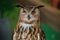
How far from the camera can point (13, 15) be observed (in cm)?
296

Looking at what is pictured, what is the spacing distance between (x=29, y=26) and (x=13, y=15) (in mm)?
190

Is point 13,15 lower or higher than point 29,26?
higher

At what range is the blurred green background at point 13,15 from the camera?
9.67 feet

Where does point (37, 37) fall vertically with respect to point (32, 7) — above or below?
below

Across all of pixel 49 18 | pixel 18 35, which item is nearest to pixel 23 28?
pixel 18 35

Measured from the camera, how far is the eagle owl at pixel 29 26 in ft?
9.43

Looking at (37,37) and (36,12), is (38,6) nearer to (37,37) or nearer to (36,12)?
(36,12)

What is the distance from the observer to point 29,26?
9.58 ft

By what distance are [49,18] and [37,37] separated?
0.72ft

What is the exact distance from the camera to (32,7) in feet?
9.52

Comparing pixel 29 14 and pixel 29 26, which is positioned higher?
pixel 29 14

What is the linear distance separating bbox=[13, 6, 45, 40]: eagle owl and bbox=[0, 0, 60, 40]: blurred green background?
1.8 inches

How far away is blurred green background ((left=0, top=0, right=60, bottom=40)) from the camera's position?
295 centimetres

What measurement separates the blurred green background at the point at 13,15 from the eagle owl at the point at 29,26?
0.15 feet
